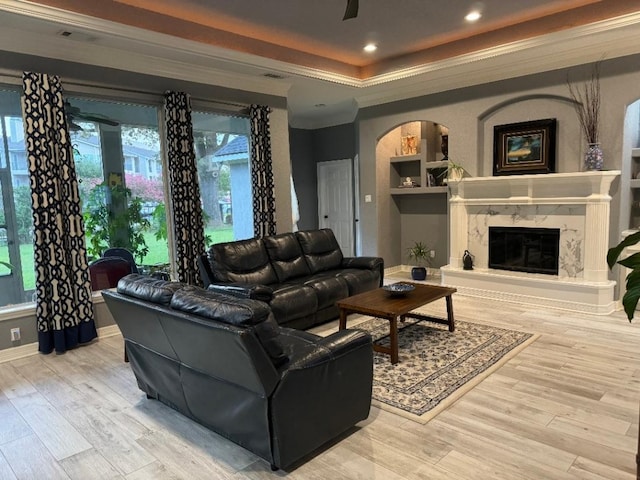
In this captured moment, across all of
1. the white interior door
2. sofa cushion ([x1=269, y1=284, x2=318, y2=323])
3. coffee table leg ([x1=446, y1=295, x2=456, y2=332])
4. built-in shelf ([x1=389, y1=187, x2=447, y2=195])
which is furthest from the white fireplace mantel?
the white interior door

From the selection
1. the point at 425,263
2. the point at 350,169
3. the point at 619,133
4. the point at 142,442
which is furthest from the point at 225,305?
the point at 350,169

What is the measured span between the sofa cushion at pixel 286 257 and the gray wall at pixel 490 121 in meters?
2.34

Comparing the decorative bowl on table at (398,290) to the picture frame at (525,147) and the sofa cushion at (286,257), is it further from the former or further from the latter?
the picture frame at (525,147)

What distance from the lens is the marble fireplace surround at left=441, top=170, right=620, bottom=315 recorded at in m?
4.91

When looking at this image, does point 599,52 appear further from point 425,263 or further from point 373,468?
point 373,468

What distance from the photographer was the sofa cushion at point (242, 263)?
14.8 feet

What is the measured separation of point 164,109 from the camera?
5.04 metres

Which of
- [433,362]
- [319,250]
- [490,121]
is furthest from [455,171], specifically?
[433,362]

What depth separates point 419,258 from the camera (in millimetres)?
7441

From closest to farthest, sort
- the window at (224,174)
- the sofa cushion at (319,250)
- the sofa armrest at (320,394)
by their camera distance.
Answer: the sofa armrest at (320,394) → the sofa cushion at (319,250) → the window at (224,174)

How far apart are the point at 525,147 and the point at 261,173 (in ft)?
11.3

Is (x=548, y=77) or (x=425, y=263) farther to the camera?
(x=425, y=263)

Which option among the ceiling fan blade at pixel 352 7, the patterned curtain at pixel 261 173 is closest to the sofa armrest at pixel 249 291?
the patterned curtain at pixel 261 173

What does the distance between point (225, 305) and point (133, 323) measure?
0.96 meters
